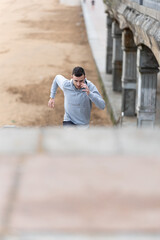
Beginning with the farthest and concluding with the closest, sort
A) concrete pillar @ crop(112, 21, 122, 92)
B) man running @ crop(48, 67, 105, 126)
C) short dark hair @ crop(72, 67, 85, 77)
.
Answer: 1. concrete pillar @ crop(112, 21, 122, 92)
2. man running @ crop(48, 67, 105, 126)
3. short dark hair @ crop(72, 67, 85, 77)

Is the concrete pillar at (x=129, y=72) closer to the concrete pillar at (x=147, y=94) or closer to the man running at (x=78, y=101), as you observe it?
the concrete pillar at (x=147, y=94)

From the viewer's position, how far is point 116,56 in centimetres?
1555

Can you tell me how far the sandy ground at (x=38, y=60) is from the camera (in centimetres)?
1465

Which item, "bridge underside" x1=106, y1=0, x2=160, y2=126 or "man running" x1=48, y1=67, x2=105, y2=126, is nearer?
"man running" x1=48, y1=67, x2=105, y2=126

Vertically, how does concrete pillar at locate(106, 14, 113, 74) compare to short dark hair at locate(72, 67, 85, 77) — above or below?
below

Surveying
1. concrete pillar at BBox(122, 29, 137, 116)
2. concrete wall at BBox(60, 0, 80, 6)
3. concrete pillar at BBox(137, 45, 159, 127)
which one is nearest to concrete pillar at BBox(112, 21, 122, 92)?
concrete pillar at BBox(122, 29, 137, 116)

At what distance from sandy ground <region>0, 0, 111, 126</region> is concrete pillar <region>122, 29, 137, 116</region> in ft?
3.73

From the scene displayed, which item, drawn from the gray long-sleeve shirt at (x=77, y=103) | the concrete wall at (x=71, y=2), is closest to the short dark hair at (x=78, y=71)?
the gray long-sleeve shirt at (x=77, y=103)

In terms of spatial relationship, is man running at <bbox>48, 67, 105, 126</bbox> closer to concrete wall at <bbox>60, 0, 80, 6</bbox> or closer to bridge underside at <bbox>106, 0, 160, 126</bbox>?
bridge underside at <bbox>106, 0, 160, 126</bbox>

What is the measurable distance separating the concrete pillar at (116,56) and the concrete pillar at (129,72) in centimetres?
289

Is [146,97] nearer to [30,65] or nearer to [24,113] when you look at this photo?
[24,113]

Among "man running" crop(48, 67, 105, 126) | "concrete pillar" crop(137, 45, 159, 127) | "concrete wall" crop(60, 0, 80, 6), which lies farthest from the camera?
"concrete wall" crop(60, 0, 80, 6)

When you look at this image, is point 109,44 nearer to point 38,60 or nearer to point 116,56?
point 116,56

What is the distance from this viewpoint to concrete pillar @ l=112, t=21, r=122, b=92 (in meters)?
15.0
